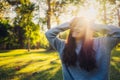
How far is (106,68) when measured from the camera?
3463mm

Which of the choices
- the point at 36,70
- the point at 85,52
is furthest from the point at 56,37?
the point at 36,70

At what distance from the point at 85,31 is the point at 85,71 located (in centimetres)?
47

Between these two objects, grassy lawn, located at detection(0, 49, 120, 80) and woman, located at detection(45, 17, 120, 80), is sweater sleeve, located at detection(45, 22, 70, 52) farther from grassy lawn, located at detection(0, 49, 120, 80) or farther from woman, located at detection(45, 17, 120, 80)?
grassy lawn, located at detection(0, 49, 120, 80)

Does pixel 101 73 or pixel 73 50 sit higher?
pixel 73 50

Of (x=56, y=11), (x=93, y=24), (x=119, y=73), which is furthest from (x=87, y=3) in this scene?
(x=93, y=24)

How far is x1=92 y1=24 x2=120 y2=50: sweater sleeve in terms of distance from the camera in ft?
11.5

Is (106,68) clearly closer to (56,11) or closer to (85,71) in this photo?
(85,71)

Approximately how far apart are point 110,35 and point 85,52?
0.46m

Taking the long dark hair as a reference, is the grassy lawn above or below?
below

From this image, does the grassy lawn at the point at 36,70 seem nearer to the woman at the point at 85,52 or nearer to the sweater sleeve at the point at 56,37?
the sweater sleeve at the point at 56,37

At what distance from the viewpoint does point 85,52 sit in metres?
3.37

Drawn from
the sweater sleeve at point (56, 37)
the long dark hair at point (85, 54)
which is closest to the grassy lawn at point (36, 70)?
the sweater sleeve at point (56, 37)

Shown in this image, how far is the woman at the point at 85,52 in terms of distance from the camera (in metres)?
3.37

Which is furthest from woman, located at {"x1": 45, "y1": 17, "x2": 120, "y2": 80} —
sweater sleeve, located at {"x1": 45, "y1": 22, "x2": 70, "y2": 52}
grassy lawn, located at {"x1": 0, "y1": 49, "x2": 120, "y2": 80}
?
grassy lawn, located at {"x1": 0, "y1": 49, "x2": 120, "y2": 80}
